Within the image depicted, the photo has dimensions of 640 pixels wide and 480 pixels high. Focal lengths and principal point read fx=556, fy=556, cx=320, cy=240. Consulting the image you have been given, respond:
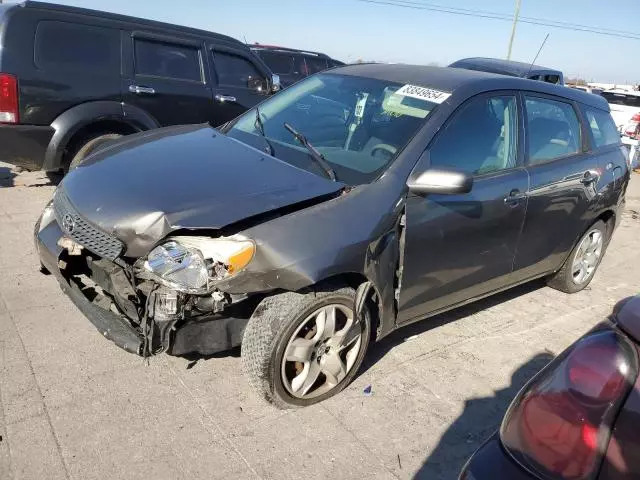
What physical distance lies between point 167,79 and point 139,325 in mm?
4629

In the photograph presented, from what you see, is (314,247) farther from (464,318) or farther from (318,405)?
(464,318)

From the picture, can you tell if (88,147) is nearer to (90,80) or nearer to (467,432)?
(90,80)

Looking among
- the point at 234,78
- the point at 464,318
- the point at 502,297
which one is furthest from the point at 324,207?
the point at 234,78

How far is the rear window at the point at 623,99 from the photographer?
43.2 feet

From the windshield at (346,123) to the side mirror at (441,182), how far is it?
0.70ft

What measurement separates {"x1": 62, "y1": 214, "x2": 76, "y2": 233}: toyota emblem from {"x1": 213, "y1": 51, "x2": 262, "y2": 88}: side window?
4.62 m

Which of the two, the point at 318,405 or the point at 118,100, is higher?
the point at 118,100

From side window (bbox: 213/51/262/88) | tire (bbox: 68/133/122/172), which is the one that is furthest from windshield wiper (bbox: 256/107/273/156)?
side window (bbox: 213/51/262/88)

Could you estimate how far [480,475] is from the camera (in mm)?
1551

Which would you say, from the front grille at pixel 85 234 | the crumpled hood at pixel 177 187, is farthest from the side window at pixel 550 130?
the front grille at pixel 85 234

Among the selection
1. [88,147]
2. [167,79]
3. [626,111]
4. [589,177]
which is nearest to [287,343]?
[589,177]

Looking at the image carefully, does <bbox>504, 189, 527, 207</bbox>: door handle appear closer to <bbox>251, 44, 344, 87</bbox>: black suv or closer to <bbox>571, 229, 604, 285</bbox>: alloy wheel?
<bbox>571, 229, 604, 285</bbox>: alloy wheel

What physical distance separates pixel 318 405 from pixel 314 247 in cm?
94

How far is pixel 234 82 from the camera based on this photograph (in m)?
7.38
